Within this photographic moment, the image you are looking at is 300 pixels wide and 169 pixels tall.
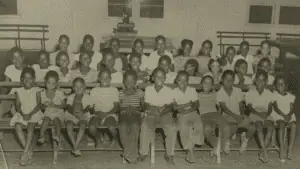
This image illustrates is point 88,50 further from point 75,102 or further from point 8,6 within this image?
point 8,6

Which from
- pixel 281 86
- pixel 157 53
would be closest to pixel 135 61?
pixel 157 53

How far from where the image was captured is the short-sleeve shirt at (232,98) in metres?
5.99

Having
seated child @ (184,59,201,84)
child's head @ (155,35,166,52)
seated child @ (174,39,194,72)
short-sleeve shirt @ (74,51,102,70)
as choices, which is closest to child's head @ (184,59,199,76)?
seated child @ (184,59,201,84)

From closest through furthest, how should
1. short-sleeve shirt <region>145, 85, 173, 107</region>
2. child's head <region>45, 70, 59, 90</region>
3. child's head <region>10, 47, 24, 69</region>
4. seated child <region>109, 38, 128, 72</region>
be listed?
1. child's head <region>45, 70, 59, 90</region>
2. short-sleeve shirt <region>145, 85, 173, 107</region>
3. child's head <region>10, 47, 24, 69</region>
4. seated child <region>109, 38, 128, 72</region>

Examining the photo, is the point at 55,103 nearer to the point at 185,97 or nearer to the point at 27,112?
the point at 27,112

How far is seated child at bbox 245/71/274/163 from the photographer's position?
18.9 feet

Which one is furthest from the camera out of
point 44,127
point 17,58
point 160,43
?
point 160,43

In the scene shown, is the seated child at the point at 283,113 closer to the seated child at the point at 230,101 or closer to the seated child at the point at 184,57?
the seated child at the point at 230,101

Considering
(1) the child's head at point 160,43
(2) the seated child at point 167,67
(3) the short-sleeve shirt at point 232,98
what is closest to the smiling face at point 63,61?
(2) the seated child at point 167,67

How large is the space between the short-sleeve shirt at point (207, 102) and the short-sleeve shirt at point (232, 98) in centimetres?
8

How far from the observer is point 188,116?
5.70 meters

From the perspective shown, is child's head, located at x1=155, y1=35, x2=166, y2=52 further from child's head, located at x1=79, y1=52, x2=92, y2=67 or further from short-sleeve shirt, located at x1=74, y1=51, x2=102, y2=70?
child's head, located at x1=79, y1=52, x2=92, y2=67

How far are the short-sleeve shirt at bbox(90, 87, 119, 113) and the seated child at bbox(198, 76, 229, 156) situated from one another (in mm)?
1182

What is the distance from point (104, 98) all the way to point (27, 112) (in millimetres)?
1004
